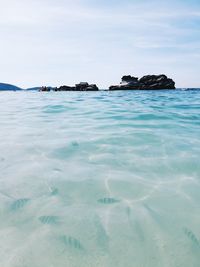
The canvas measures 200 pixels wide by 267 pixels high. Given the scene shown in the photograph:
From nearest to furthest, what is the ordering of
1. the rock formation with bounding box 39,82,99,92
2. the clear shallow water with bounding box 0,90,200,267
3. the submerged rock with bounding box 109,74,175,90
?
the clear shallow water with bounding box 0,90,200,267 < the rock formation with bounding box 39,82,99,92 < the submerged rock with bounding box 109,74,175,90

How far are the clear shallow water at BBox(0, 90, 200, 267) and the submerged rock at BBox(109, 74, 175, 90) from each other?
61.8 m

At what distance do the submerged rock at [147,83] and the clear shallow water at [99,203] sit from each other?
203 feet

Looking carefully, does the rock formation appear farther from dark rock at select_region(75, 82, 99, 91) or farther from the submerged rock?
the submerged rock

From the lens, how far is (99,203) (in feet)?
9.34

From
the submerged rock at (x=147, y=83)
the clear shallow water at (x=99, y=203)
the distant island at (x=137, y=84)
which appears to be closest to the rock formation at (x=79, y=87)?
the distant island at (x=137, y=84)

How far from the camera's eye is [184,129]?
22.6ft

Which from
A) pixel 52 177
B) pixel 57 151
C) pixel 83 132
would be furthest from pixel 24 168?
pixel 83 132

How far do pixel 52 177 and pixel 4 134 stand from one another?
319 cm

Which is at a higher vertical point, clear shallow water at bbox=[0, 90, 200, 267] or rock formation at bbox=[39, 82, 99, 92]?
clear shallow water at bbox=[0, 90, 200, 267]

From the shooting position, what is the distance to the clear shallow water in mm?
2035

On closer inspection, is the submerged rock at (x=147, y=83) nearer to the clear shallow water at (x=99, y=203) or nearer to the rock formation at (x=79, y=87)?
the rock formation at (x=79, y=87)

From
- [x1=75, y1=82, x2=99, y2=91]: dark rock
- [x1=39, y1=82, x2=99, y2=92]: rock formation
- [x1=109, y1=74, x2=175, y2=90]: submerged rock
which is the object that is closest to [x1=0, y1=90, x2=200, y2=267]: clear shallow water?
[x1=39, y1=82, x2=99, y2=92]: rock formation

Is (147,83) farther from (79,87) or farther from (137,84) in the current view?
(79,87)

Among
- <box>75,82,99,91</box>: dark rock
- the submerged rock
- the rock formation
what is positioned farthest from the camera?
the submerged rock
